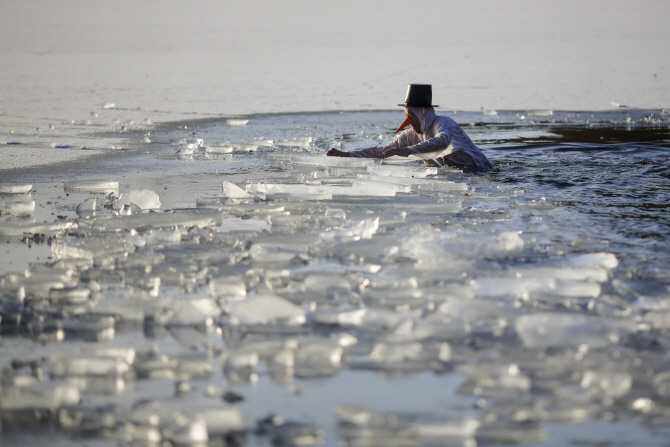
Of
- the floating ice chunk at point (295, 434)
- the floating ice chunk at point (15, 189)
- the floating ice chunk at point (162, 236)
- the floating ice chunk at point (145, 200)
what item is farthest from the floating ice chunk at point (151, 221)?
the floating ice chunk at point (295, 434)

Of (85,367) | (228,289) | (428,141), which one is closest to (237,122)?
(428,141)

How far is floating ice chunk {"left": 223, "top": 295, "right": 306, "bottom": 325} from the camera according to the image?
225cm

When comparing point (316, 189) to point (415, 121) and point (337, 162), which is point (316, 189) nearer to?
point (337, 162)

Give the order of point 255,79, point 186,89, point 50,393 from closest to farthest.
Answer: point 50,393 < point 186,89 < point 255,79

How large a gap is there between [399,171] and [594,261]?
248 centimetres

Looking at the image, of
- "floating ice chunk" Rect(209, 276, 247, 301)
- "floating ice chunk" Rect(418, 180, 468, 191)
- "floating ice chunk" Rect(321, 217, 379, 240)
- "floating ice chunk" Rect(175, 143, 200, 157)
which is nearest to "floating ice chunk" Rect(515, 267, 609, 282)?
"floating ice chunk" Rect(321, 217, 379, 240)

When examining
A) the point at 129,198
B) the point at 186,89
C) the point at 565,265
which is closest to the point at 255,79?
the point at 186,89

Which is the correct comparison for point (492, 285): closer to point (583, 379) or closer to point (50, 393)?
point (583, 379)

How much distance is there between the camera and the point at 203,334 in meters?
2.18

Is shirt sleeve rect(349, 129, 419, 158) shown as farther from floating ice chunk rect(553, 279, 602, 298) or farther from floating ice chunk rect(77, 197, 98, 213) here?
floating ice chunk rect(553, 279, 602, 298)

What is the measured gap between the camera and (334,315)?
7.45ft

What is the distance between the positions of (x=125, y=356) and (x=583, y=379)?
124 cm

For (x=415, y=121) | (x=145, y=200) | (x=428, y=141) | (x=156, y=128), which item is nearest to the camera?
(x=145, y=200)

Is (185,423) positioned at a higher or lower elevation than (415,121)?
lower
